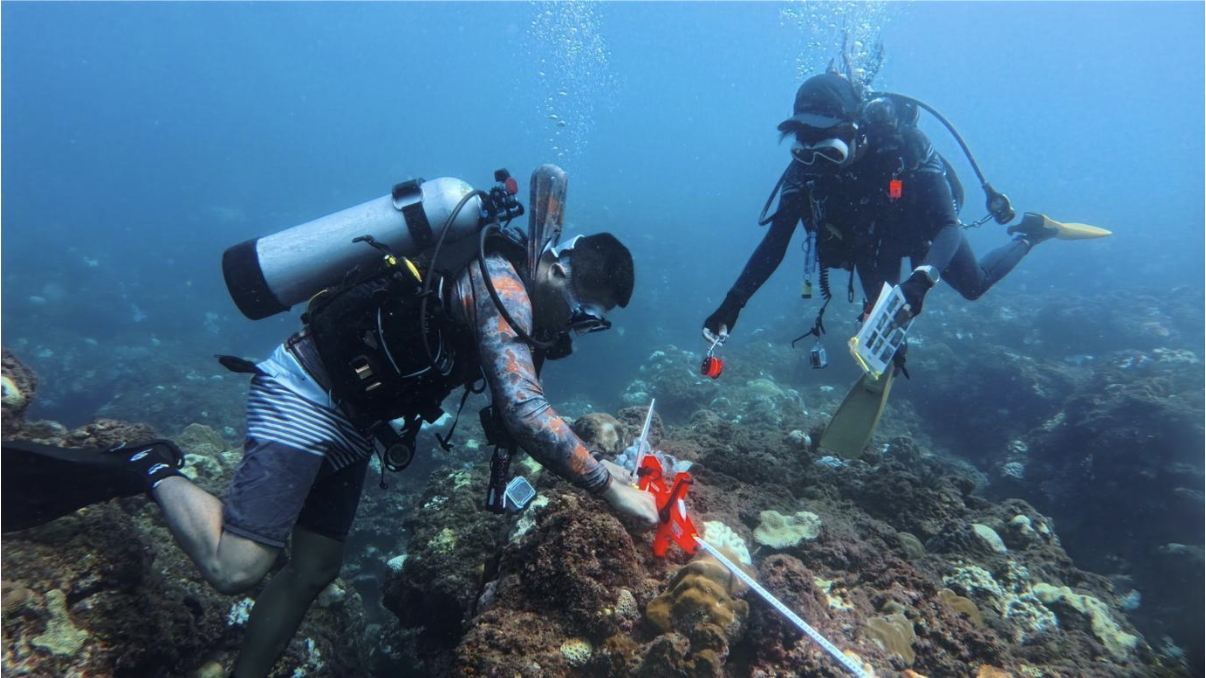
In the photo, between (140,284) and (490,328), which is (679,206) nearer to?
(140,284)

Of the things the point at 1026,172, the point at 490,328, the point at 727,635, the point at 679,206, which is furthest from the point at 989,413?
the point at 1026,172

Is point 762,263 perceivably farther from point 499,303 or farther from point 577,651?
point 577,651

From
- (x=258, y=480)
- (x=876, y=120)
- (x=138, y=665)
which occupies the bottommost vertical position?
(x=138, y=665)

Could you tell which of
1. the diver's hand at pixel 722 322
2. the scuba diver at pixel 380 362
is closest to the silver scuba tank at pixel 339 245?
the scuba diver at pixel 380 362

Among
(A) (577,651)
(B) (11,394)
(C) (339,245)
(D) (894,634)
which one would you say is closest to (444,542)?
(A) (577,651)

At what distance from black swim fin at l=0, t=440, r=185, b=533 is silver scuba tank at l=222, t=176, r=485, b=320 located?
1.08 metres

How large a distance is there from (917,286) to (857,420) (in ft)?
6.73

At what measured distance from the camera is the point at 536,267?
2.77m

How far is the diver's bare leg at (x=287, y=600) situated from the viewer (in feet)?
9.39

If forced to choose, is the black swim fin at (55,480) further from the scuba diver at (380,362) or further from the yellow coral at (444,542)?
the yellow coral at (444,542)

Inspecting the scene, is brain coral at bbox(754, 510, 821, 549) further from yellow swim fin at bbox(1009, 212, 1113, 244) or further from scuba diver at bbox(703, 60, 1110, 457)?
yellow swim fin at bbox(1009, 212, 1113, 244)

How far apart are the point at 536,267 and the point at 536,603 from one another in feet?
5.93

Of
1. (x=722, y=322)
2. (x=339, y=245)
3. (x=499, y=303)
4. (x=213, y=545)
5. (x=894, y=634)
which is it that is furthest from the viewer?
(x=722, y=322)

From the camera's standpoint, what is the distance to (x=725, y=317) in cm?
516
